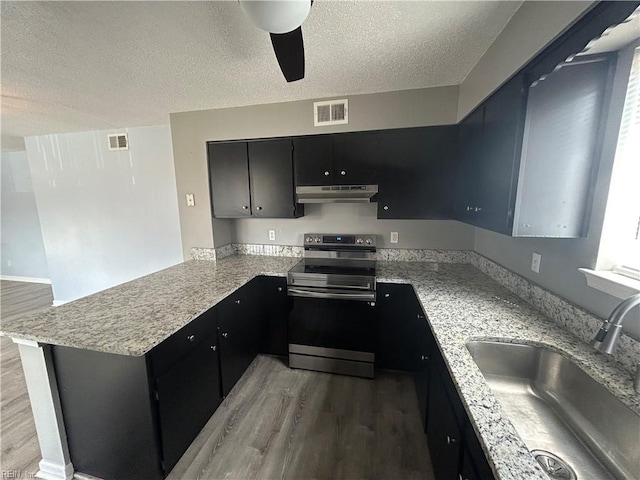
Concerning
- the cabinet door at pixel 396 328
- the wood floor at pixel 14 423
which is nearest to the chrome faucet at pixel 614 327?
the cabinet door at pixel 396 328

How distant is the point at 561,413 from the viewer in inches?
40.4

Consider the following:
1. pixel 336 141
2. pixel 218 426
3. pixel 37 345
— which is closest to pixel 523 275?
pixel 336 141

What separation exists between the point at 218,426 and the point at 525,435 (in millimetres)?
1789

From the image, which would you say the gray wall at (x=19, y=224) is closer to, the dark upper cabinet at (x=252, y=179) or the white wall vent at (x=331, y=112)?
the dark upper cabinet at (x=252, y=179)

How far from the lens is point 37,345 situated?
131 cm

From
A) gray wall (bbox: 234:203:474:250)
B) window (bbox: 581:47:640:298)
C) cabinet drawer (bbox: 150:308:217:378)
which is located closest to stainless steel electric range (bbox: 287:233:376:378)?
gray wall (bbox: 234:203:474:250)

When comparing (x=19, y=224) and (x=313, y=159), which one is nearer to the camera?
(x=313, y=159)

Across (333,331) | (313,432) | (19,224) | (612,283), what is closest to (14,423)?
(313,432)

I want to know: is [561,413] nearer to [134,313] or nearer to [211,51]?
[134,313]

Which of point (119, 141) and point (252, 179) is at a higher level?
point (119, 141)

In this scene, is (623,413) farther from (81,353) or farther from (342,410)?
(81,353)

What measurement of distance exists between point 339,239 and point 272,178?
0.90 metres

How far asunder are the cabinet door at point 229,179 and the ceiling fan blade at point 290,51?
1352 mm

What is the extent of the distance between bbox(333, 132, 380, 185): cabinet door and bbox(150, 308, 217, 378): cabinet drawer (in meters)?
1.57
